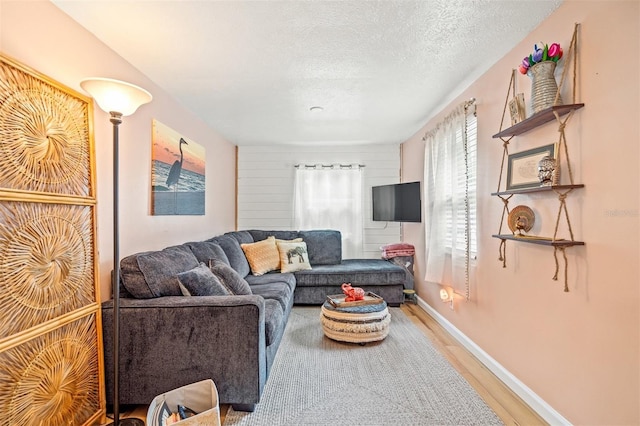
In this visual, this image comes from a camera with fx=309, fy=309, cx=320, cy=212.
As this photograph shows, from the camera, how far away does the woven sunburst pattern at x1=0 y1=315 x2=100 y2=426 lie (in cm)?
133

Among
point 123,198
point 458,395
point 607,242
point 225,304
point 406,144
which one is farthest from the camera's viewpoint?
point 406,144

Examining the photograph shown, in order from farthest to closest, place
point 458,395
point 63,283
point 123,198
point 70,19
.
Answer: point 123,198
point 458,395
point 70,19
point 63,283

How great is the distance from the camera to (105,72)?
206 centimetres

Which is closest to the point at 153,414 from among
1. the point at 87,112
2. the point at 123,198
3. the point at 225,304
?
the point at 225,304

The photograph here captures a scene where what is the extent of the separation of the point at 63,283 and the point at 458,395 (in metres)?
2.45

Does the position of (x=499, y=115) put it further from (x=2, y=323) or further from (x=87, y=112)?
(x=2, y=323)

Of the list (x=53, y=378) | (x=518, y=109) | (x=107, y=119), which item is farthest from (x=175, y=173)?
(x=518, y=109)

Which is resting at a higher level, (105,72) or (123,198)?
(105,72)

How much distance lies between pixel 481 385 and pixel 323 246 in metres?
2.75

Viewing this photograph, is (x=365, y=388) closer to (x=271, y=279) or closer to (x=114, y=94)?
(x=271, y=279)

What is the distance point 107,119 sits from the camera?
208 centimetres

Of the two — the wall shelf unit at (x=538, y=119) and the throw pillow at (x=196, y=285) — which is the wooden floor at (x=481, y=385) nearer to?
the throw pillow at (x=196, y=285)

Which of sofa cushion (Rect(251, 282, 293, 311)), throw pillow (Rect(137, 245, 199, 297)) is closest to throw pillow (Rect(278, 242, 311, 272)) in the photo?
sofa cushion (Rect(251, 282, 293, 311))

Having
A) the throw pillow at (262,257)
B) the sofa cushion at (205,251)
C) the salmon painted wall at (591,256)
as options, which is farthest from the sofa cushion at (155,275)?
the salmon painted wall at (591,256)
